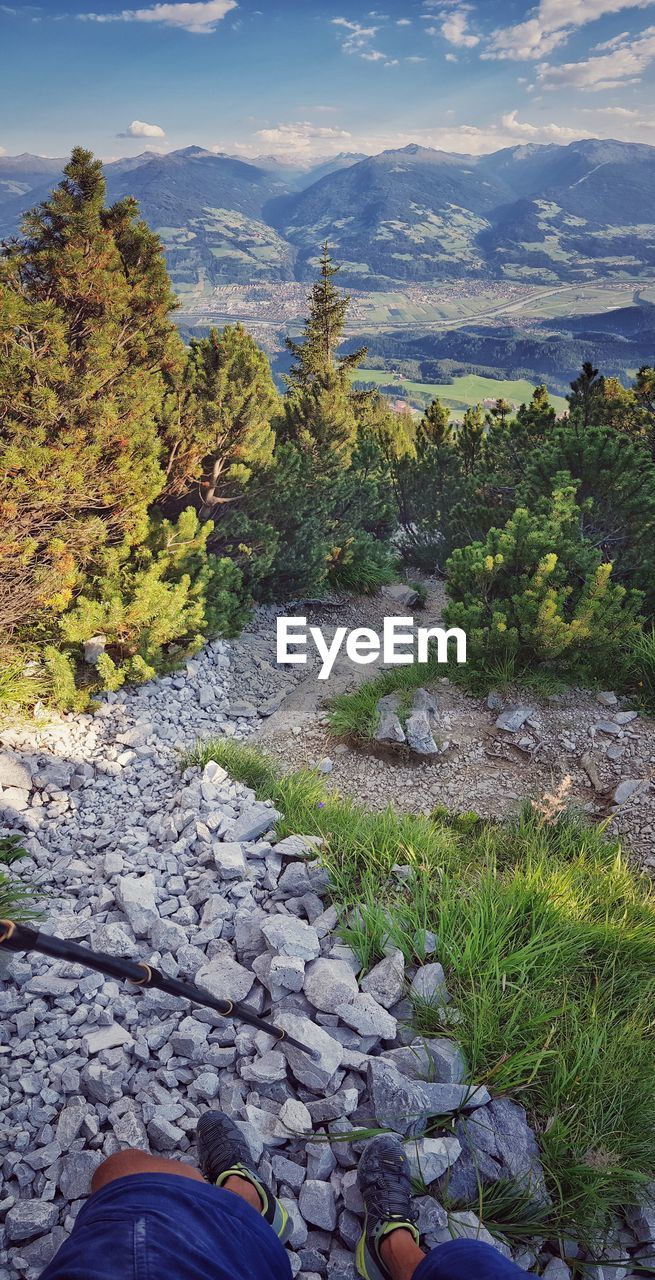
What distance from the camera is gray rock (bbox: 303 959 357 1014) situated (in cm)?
277

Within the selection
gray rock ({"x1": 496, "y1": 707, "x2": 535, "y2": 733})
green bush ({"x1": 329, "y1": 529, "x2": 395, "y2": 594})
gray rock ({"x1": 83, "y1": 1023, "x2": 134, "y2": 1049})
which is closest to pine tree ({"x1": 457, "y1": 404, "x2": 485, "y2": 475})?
green bush ({"x1": 329, "y1": 529, "x2": 395, "y2": 594})

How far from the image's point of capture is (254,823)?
4.05m

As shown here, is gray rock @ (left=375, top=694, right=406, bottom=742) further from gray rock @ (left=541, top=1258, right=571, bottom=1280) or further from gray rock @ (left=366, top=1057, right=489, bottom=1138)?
gray rock @ (left=541, top=1258, right=571, bottom=1280)

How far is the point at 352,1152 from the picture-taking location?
2334 millimetres

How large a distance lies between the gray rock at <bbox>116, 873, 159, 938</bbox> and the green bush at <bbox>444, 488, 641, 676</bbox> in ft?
15.1

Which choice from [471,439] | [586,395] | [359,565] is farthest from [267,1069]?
[471,439]

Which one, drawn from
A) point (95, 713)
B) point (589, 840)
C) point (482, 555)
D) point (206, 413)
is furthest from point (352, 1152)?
point (206, 413)

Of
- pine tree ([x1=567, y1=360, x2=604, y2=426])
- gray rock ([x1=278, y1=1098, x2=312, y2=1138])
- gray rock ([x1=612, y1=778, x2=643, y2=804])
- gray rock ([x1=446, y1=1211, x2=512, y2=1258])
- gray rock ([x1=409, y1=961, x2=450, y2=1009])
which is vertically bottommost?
gray rock ([x1=612, y1=778, x2=643, y2=804])

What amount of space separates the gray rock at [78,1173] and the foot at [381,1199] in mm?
953

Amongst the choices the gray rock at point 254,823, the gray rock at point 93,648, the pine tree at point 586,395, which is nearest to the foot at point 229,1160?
the gray rock at point 254,823

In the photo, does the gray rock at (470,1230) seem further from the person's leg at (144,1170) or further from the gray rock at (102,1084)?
the gray rock at (102,1084)

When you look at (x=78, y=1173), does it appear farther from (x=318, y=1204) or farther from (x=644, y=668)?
(x=644, y=668)

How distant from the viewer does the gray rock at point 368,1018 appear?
8.69ft

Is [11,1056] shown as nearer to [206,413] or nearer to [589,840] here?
[589,840]
